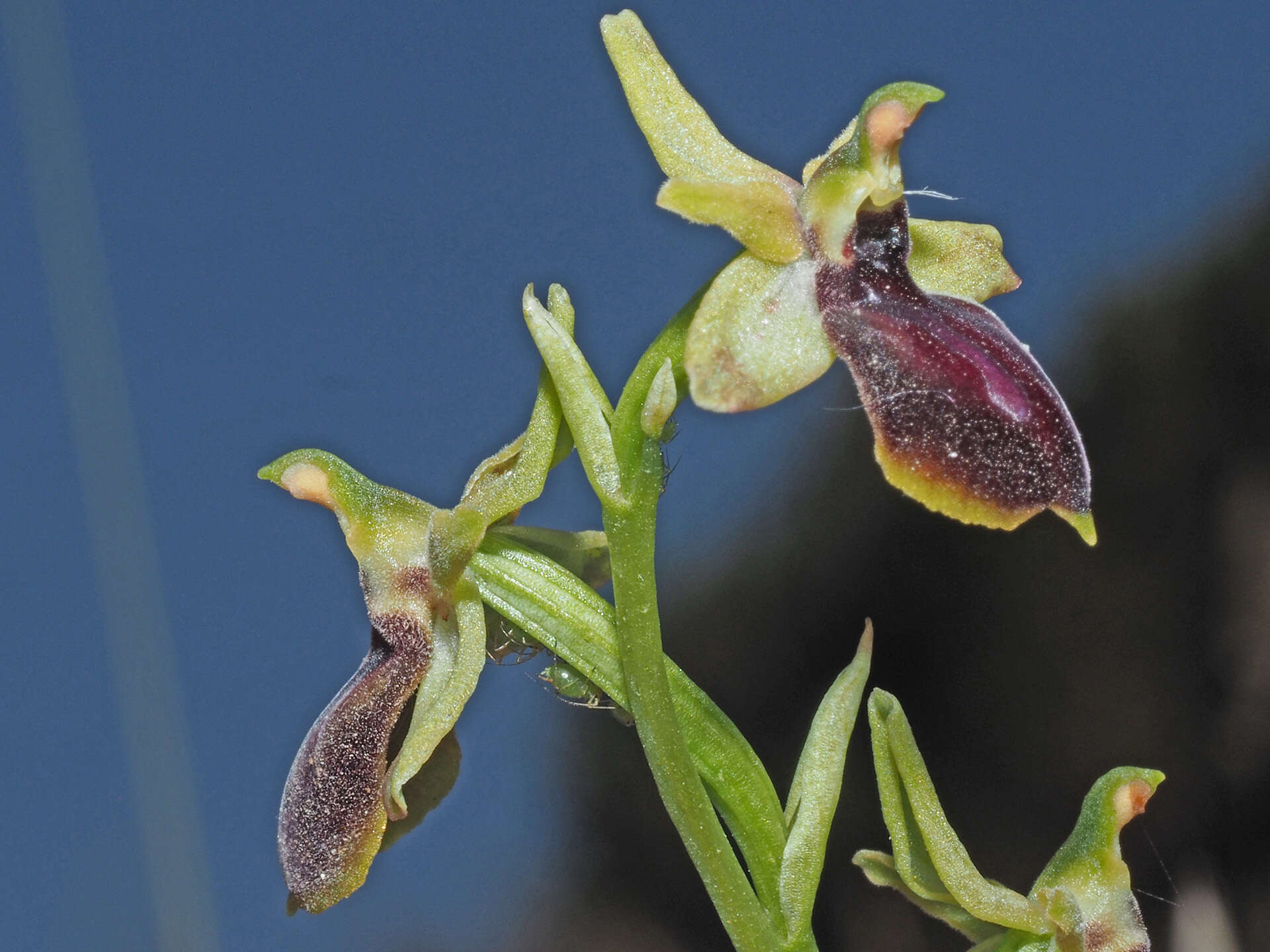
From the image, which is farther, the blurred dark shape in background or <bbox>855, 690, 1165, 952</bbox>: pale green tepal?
the blurred dark shape in background

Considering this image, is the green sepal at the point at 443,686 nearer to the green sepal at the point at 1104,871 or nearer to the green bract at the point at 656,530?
the green bract at the point at 656,530

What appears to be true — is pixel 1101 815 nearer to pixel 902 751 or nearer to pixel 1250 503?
pixel 902 751

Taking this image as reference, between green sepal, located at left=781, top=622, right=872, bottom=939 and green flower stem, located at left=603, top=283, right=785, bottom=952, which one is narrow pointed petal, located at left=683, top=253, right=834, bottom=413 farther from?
green sepal, located at left=781, top=622, right=872, bottom=939

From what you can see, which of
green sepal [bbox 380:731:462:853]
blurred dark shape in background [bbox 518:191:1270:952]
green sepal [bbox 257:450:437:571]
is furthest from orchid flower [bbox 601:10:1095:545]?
blurred dark shape in background [bbox 518:191:1270:952]

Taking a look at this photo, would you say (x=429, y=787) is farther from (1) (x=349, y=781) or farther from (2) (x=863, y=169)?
(2) (x=863, y=169)

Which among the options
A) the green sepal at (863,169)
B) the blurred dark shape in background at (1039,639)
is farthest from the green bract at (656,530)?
the blurred dark shape in background at (1039,639)

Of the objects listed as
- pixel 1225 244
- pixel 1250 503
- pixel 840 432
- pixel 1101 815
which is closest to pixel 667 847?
pixel 840 432
